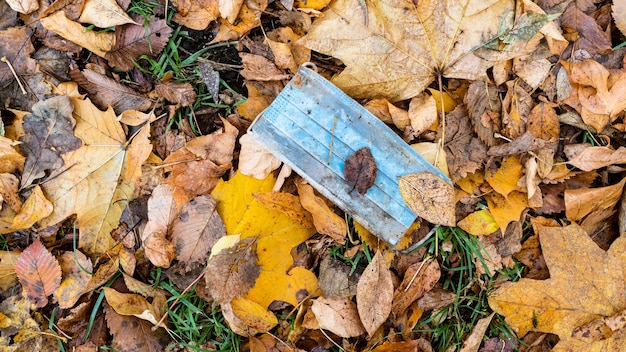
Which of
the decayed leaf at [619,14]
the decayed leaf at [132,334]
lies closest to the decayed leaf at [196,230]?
the decayed leaf at [132,334]

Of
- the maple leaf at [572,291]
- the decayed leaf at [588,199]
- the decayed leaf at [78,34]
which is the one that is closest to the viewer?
the maple leaf at [572,291]

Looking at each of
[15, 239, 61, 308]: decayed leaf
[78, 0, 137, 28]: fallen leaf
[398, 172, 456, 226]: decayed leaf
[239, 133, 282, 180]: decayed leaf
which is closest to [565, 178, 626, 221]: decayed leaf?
[398, 172, 456, 226]: decayed leaf

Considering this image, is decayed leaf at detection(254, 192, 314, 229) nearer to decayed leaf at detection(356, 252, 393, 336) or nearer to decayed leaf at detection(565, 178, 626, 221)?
decayed leaf at detection(356, 252, 393, 336)

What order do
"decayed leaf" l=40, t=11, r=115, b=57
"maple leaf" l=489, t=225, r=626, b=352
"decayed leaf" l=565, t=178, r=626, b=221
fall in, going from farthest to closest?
"decayed leaf" l=40, t=11, r=115, b=57 → "decayed leaf" l=565, t=178, r=626, b=221 → "maple leaf" l=489, t=225, r=626, b=352

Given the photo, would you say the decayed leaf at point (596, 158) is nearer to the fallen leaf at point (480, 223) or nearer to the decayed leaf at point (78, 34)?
the fallen leaf at point (480, 223)

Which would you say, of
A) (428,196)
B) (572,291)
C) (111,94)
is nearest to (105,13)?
(111,94)

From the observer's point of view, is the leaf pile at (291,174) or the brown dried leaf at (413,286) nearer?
the leaf pile at (291,174)
